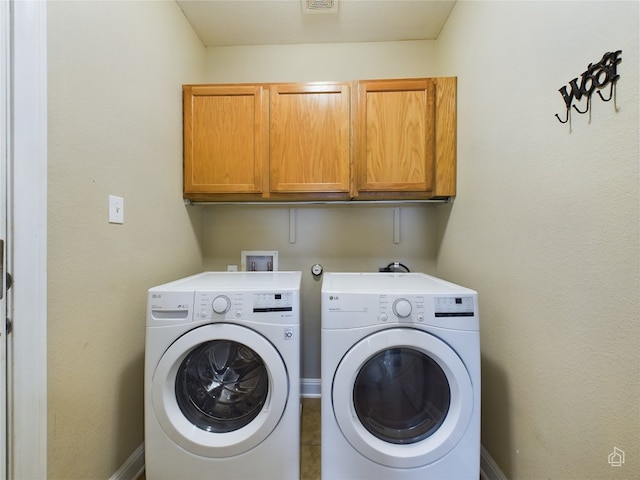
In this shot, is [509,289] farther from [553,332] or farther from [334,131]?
[334,131]

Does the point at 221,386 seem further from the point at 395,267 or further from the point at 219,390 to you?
the point at 395,267

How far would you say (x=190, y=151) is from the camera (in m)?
1.53

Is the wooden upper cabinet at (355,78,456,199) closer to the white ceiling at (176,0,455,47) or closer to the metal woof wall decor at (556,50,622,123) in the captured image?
the white ceiling at (176,0,455,47)

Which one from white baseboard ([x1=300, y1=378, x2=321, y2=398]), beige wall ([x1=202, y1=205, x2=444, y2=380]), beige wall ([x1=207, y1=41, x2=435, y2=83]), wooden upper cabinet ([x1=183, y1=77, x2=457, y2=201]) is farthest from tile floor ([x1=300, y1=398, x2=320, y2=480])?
beige wall ([x1=207, y1=41, x2=435, y2=83])

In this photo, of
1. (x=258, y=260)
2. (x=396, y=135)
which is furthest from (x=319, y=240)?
(x=396, y=135)

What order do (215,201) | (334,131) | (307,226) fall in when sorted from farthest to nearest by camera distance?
(307,226) → (215,201) → (334,131)

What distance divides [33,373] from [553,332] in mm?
1648

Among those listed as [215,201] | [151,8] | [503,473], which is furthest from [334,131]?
[503,473]

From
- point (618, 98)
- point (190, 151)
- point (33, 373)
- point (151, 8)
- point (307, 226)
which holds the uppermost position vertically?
point (151, 8)

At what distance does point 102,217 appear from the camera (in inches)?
38.4

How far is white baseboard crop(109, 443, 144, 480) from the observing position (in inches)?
41.5

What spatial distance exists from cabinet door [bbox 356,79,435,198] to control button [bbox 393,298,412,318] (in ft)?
2.55

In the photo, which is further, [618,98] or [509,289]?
[509,289]

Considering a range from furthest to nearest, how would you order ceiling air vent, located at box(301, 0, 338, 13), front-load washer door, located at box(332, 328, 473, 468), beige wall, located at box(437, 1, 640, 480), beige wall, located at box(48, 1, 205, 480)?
ceiling air vent, located at box(301, 0, 338, 13) → front-load washer door, located at box(332, 328, 473, 468) → beige wall, located at box(48, 1, 205, 480) → beige wall, located at box(437, 1, 640, 480)
